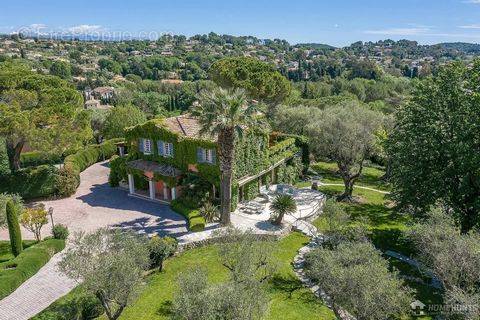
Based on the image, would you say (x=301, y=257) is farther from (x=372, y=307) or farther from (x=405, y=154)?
(x=372, y=307)

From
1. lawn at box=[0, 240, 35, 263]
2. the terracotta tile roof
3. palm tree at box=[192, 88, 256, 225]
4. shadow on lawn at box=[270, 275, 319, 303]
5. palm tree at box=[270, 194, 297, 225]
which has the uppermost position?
palm tree at box=[192, 88, 256, 225]

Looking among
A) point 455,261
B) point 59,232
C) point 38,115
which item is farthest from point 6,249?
point 455,261

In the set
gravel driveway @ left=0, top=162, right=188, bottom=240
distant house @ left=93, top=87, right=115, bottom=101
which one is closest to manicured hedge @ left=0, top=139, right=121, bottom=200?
gravel driveway @ left=0, top=162, right=188, bottom=240

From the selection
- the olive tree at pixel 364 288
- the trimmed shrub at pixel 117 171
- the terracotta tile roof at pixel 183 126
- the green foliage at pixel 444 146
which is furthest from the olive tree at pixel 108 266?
the trimmed shrub at pixel 117 171

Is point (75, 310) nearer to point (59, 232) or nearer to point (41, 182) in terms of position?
point (59, 232)

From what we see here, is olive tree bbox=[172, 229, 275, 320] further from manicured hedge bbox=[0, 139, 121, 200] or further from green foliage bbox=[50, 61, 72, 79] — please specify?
green foliage bbox=[50, 61, 72, 79]
